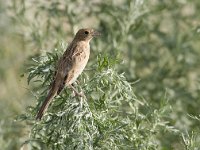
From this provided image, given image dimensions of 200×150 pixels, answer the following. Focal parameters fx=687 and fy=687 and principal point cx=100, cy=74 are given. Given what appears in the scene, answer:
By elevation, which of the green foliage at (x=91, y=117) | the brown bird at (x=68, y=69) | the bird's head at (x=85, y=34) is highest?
the bird's head at (x=85, y=34)

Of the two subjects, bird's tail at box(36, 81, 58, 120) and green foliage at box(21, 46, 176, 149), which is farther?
bird's tail at box(36, 81, 58, 120)

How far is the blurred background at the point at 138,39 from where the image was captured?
8086 millimetres

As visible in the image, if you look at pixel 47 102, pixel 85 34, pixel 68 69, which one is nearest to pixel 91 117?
pixel 47 102

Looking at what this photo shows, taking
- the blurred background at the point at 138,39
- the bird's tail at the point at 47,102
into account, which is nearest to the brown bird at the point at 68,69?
the bird's tail at the point at 47,102

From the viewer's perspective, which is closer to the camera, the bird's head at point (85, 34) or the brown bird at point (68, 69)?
the brown bird at point (68, 69)

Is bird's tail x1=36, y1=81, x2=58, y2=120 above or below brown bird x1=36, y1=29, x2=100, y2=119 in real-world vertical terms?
below

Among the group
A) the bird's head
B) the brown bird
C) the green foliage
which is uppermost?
the bird's head

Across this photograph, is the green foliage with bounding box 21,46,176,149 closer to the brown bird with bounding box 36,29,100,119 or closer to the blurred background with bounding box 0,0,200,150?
the brown bird with bounding box 36,29,100,119

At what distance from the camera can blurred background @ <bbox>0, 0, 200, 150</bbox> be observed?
26.5ft

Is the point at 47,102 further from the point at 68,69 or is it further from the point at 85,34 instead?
the point at 85,34

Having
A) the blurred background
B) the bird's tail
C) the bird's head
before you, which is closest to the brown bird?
the bird's tail

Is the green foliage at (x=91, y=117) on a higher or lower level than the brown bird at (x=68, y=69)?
lower

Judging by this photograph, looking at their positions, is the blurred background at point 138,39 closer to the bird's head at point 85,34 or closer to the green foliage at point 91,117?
the bird's head at point 85,34

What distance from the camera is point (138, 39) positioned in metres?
8.95
